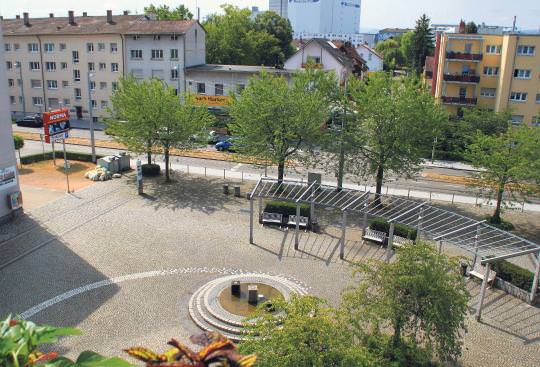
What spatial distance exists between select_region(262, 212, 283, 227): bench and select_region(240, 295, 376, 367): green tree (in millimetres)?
15305

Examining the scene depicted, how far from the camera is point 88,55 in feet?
185

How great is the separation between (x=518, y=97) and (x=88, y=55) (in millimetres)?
45830

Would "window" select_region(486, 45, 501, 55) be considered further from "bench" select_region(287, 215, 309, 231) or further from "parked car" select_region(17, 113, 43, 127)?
"parked car" select_region(17, 113, 43, 127)

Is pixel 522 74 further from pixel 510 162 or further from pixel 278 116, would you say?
pixel 278 116

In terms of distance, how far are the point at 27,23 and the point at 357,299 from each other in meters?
61.0

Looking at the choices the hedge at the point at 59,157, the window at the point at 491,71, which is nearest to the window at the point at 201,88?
the hedge at the point at 59,157

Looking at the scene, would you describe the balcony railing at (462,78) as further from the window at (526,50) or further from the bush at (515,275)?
the bush at (515,275)

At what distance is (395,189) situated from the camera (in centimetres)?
3525

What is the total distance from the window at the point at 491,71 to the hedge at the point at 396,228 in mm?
30581

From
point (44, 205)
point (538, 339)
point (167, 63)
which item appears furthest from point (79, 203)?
A: point (167, 63)

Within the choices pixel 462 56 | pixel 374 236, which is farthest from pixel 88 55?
pixel 374 236

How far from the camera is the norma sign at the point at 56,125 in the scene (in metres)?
31.7

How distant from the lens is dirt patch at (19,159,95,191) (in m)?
32.9

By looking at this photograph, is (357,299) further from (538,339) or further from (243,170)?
(243,170)
